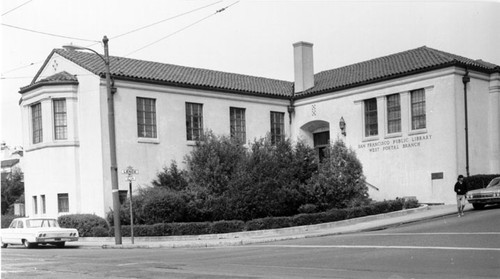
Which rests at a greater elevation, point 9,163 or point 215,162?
point 215,162

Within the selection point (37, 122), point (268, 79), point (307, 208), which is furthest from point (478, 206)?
point (37, 122)

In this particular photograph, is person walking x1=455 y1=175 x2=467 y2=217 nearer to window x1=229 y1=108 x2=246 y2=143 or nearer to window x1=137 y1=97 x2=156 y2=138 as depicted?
window x1=229 y1=108 x2=246 y2=143

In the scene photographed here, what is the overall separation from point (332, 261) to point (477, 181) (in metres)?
16.7

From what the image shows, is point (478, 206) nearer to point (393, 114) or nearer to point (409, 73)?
point (393, 114)

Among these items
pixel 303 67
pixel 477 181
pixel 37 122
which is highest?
pixel 303 67

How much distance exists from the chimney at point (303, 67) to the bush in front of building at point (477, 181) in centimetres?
1291

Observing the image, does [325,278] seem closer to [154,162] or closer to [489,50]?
[489,50]

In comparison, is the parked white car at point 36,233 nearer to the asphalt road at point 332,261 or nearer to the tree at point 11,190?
the asphalt road at point 332,261

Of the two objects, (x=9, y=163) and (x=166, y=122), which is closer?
(x=166, y=122)

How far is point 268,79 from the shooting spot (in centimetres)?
3947

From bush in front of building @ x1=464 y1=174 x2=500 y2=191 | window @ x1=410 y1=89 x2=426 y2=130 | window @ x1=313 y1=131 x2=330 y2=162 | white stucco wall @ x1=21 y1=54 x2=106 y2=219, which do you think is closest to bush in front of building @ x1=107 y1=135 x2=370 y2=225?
white stucco wall @ x1=21 y1=54 x2=106 y2=219

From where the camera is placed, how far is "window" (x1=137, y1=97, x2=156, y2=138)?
31.0 m

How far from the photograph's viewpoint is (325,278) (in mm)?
10578

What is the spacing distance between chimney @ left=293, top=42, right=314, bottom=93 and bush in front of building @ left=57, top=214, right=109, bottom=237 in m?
15.7
